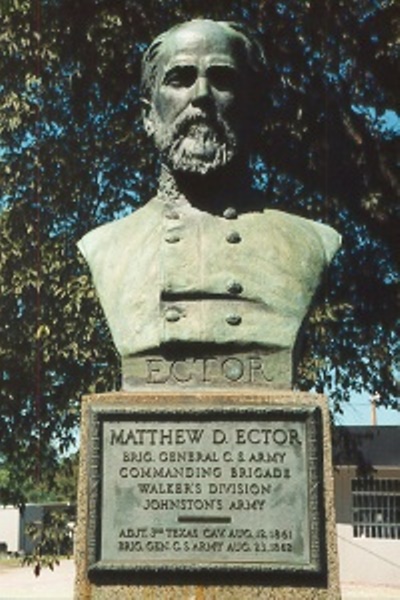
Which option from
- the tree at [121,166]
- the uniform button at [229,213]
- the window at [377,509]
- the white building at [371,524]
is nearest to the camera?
the uniform button at [229,213]

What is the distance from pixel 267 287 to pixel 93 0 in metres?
5.42

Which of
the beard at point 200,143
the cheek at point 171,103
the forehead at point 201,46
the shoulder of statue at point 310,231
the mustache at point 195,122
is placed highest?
the forehead at point 201,46

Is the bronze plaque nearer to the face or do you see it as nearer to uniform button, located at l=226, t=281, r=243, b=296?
uniform button, located at l=226, t=281, r=243, b=296

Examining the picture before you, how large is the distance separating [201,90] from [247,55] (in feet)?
1.30

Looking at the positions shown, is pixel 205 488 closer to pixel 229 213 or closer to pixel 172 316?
pixel 172 316

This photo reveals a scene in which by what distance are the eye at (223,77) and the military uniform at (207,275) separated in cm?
53

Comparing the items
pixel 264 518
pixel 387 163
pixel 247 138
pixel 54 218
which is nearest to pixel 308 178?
pixel 387 163

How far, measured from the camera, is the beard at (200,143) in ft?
13.7

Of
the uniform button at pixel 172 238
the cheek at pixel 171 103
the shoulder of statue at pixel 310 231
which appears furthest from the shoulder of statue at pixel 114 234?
the shoulder of statue at pixel 310 231

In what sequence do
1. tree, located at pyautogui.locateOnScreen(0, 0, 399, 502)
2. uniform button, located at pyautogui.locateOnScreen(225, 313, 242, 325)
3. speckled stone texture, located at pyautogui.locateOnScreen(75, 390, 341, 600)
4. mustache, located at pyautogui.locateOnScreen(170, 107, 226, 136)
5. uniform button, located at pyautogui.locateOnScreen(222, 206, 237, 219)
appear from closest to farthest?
speckled stone texture, located at pyautogui.locateOnScreen(75, 390, 341, 600) → uniform button, located at pyautogui.locateOnScreen(225, 313, 242, 325) → mustache, located at pyautogui.locateOnScreen(170, 107, 226, 136) → uniform button, located at pyautogui.locateOnScreen(222, 206, 237, 219) → tree, located at pyautogui.locateOnScreen(0, 0, 399, 502)

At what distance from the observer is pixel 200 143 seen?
4168mm

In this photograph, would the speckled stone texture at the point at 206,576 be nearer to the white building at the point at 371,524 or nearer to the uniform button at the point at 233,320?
the uniform button at the point at 233,320

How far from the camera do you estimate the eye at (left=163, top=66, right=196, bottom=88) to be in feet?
13.8

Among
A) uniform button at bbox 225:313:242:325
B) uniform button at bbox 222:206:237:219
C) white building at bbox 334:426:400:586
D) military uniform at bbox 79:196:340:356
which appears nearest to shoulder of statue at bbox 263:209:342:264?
military uniform at bbox 79:196:340:356
